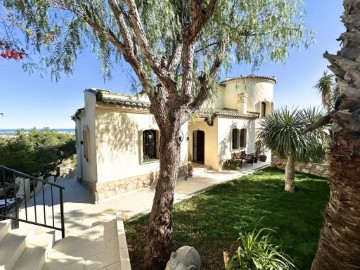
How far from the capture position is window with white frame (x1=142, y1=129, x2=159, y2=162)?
34.5 ft

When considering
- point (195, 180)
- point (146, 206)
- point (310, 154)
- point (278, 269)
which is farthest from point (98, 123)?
point (310, 154)

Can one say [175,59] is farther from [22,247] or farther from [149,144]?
[149,144]

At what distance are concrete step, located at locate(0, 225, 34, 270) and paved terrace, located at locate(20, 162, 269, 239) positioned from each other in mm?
1029

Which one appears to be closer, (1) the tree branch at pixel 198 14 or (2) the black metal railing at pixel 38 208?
(1) the tree branch at pixel 198 14

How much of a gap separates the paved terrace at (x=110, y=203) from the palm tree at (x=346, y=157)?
20.5 feet

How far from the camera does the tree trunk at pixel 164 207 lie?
4.38 meters

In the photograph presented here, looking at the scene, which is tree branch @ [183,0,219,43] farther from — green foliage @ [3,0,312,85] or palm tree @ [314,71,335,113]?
palm tree @ [314,71,335,113]

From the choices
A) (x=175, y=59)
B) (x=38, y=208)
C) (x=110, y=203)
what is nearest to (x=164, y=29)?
(x=175, y=59)

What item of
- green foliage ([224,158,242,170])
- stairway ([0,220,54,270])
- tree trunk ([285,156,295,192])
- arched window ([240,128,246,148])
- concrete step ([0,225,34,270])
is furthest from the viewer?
arched window ([240,128,246,148])

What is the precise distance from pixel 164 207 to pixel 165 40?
5.14m

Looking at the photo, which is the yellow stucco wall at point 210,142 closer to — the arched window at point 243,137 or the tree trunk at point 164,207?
the arched window at point 243,137

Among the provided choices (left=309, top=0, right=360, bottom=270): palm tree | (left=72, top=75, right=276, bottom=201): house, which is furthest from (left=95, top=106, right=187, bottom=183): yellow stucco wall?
(left=309, top=0, right=360, bottom=270): palm tree

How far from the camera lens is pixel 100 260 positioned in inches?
170

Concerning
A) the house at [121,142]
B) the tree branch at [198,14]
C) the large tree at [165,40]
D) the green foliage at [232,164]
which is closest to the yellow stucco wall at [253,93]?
the house at [121,142]
